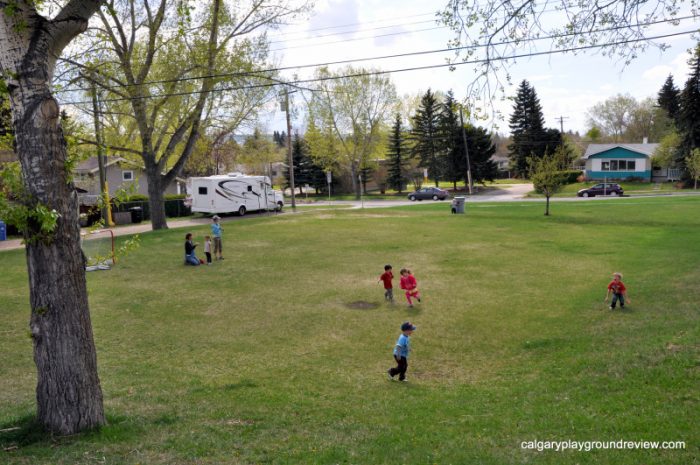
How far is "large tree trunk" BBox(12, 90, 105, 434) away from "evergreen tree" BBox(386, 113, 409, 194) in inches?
2684

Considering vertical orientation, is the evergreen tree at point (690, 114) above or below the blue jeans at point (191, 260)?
above

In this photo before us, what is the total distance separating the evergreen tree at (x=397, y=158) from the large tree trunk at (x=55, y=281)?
68.2m

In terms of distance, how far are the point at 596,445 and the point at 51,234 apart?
710 centimetres

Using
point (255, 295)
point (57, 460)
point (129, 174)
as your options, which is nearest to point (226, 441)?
point (57, 460)

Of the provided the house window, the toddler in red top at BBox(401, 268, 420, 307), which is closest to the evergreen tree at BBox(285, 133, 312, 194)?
the house window

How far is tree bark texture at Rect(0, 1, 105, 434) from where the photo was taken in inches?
265

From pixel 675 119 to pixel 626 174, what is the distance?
424 inches

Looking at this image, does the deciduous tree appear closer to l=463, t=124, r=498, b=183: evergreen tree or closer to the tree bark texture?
l=463, t=124, r=498, b=183: evergreen tree

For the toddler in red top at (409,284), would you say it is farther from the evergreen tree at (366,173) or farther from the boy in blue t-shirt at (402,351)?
the evergreen tree at (366,173)

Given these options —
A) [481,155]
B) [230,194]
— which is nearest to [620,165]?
[481,155]

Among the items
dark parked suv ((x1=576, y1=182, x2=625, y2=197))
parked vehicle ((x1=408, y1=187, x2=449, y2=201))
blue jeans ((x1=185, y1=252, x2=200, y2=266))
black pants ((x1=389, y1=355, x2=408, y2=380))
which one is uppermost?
parked vehicle ((x1=408, y1=187, x2=449, y2=201))

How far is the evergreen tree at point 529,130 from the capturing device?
238ft

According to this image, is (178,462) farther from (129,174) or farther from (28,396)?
(129,174)

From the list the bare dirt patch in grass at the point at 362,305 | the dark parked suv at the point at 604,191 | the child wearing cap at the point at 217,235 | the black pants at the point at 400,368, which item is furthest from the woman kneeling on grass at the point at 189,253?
the dark parked suv at the point at 604,191
